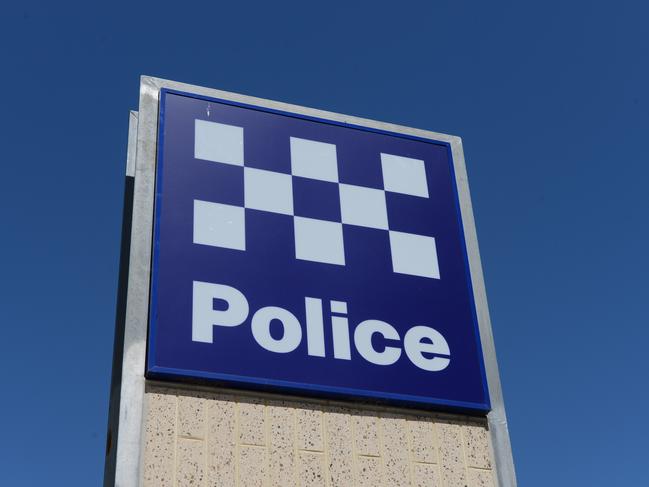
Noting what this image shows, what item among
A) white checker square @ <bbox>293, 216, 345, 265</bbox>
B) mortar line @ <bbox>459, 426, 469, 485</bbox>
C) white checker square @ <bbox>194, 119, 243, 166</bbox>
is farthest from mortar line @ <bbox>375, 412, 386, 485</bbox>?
white checker square @ <bbox>194, 119, 243, 166</bbox>

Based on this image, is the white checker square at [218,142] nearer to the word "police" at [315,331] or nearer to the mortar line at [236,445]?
the word "police" at [315,331]

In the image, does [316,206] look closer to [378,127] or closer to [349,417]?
[378,127]

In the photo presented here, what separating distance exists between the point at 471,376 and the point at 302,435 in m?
1.08

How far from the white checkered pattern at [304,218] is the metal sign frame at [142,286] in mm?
260

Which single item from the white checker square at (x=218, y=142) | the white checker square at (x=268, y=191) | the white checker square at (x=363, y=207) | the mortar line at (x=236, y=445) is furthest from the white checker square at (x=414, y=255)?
the mortar line at (x=236, y=445)

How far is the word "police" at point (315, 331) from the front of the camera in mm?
4547

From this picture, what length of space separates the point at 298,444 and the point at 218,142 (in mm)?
1809

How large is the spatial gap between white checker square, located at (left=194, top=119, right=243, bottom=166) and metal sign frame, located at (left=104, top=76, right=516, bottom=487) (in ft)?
0.77

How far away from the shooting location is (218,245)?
4801 mm

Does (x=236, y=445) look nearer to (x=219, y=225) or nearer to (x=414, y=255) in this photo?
(x=219, y=225)

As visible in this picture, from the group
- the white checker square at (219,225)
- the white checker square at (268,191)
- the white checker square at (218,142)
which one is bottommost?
the white checker square at (219,225)

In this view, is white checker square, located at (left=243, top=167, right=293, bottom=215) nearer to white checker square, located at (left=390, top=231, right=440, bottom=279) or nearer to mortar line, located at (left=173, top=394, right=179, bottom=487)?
white checker square, located at (left=390, top=231, right=440, bottom=279)

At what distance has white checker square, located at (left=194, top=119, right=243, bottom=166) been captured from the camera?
5133mm

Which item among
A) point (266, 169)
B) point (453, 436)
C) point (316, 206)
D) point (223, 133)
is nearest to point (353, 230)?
point (316, 206)
